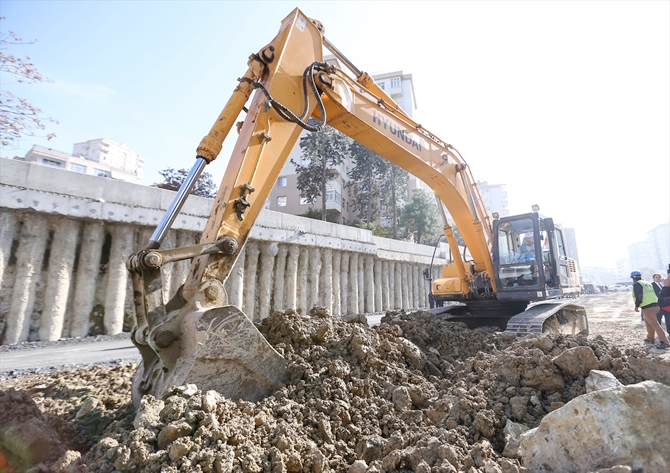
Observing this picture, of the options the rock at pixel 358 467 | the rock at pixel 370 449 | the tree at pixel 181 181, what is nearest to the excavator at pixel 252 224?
the rock at pixel 370 449

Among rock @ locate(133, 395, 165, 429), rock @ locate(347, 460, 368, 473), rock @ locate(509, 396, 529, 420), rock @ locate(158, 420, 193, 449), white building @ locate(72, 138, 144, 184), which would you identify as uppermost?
white building @ locate(72, 138, 144, 184)

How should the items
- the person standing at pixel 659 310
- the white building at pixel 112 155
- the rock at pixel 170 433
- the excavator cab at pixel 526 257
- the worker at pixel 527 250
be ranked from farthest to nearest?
the white building at pixel 112 155 → the person standing at pixel 659 310 → the worker at pixel 527 250 → the excavator cab at pixel 526 257 → the rock at pixel 170 433

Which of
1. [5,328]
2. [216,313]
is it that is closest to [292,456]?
[216,313]

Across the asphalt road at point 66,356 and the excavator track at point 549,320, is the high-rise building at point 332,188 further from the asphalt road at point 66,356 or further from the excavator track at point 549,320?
the asphalt road at point 66,356

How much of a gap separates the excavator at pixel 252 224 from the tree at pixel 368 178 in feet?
75.3

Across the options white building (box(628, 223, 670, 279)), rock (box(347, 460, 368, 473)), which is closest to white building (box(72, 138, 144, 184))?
rock (box(347, 460, 368, 473))

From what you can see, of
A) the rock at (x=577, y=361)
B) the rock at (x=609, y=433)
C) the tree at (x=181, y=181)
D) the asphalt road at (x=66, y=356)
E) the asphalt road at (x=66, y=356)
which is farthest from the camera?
the tree at (x=181, y=181)

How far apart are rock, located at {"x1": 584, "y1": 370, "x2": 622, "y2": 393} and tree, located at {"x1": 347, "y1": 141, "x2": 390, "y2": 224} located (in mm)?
27035

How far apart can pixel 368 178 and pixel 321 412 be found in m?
29.5

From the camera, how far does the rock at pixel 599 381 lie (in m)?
2.77

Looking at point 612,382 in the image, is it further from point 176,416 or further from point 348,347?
point 176,416

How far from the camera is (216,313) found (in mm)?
2695

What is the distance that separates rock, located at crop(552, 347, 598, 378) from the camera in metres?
3.15

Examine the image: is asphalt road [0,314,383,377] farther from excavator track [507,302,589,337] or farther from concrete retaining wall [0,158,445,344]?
excavator track [507,302,589,337]
